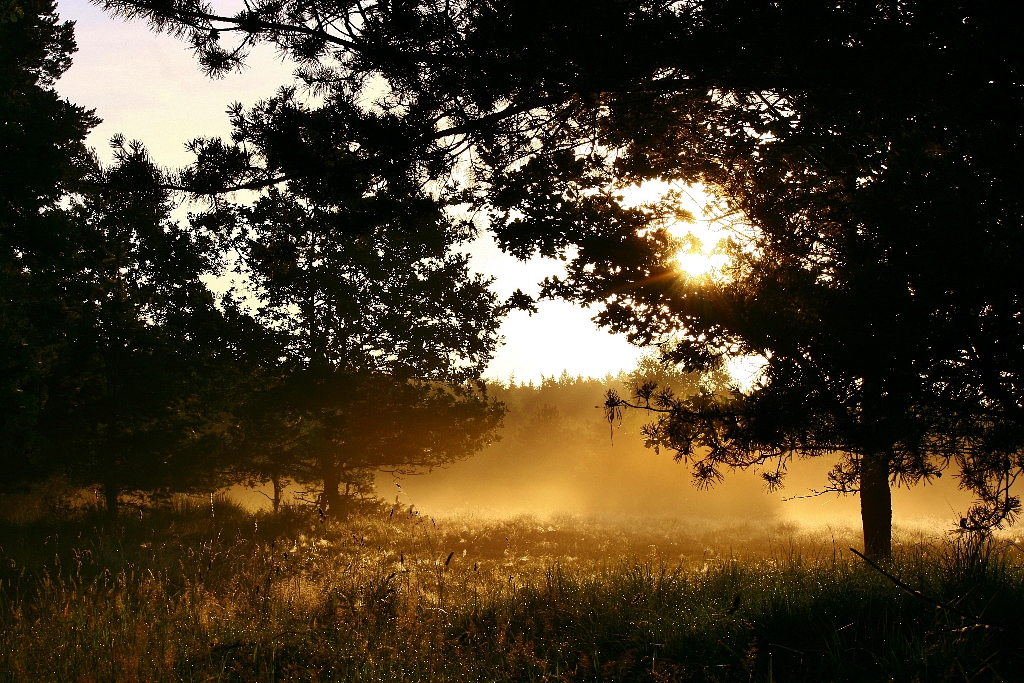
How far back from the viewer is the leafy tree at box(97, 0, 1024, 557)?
4.45 m

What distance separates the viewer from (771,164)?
5.66 meters

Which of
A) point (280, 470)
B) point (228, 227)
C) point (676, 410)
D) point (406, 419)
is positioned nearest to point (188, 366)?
point (280, 470)

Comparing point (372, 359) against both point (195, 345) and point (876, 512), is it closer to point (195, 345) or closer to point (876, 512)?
point (195, 345)

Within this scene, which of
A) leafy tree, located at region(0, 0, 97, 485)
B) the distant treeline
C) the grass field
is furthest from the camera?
the distant treeline

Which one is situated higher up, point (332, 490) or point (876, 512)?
point (876, 512)

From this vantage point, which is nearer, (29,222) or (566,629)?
(566,629)

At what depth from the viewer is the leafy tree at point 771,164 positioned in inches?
175

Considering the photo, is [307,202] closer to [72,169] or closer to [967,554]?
[967,554]

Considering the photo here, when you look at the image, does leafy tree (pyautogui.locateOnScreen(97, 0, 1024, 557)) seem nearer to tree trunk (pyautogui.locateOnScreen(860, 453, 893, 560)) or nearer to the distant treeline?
tree trunk (pyautogui.locateOnScreen(860, 453, 893, 560))

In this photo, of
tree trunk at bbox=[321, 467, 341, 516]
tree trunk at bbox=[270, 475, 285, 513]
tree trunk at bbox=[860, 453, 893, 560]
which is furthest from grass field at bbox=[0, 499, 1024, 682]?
tree trunk at bbox=[270, 475, 285, 513]

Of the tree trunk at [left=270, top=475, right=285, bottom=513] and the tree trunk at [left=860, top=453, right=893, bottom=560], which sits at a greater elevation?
the tree trunk at [left=860, top=453, right=893, bottom=560]

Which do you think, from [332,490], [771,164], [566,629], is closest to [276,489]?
[332,490]

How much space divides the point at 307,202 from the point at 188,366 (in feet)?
41.2

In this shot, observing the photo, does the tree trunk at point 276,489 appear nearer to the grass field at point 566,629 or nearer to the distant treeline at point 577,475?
the grass field at point 566,629
